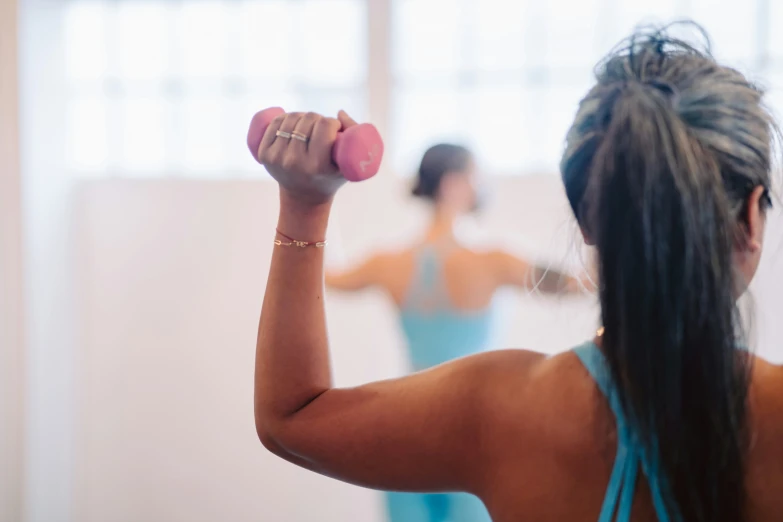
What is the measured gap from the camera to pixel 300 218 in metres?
0.56

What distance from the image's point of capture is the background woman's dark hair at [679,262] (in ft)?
1.53

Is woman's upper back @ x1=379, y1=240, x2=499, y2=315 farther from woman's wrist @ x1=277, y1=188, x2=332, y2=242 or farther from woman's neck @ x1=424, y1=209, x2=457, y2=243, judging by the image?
woman's wrist @ x1=277, y1=188, x2=332, y2=242

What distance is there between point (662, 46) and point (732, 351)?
0.24 metres

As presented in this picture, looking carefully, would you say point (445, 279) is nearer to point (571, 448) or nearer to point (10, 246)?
point (571, 448)

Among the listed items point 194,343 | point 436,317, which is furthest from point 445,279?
point 194,343

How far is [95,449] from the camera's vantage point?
2.89m

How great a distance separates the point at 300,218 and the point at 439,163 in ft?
5.15

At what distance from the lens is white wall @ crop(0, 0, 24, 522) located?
8.07ft

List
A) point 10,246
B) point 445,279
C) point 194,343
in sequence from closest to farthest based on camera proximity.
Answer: point 445,279 → point 10,246 → point 194,343

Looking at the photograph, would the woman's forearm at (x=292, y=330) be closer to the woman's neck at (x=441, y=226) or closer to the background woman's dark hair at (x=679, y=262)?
the background woman's dark hair at (x=679, y=262)

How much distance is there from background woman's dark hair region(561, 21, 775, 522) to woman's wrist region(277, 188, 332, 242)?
0.71 feet

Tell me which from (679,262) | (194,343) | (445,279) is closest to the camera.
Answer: (679,262)

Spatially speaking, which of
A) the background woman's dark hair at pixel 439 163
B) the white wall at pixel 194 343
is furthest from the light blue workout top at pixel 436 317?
the white wall at pixel 194 343

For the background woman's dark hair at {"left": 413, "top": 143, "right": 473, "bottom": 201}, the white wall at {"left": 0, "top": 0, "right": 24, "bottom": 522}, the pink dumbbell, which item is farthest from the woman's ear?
the white wall at {"left": 0, "top": 0, "right": 24, "bottom": 522}
